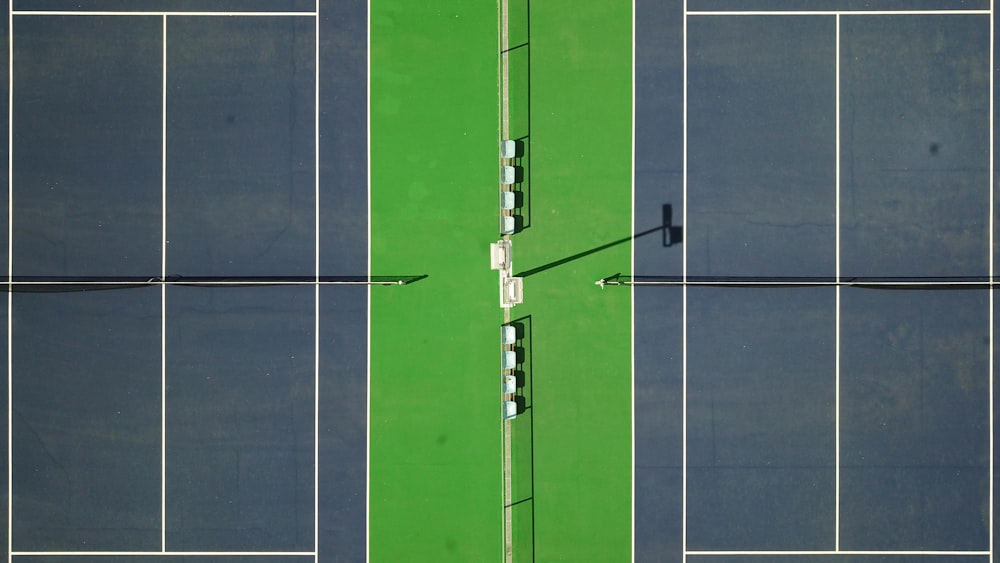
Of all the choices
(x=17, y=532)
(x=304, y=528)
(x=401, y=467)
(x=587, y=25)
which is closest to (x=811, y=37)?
(x=587, y=25)

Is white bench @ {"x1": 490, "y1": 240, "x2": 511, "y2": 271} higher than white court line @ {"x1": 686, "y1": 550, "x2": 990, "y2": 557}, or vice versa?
white bench @ {"x1": 490, "y1": 240, "x2": 511, "y2": 271}

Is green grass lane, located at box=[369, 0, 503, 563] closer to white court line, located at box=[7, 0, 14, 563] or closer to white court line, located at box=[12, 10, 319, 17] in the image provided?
white court line, located at box=[12, 10, 319, 17]

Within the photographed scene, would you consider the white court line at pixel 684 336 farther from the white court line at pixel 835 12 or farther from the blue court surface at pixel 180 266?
the blue court surface at pixel 180 266

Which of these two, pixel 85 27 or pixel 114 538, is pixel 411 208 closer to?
pixel 85 27

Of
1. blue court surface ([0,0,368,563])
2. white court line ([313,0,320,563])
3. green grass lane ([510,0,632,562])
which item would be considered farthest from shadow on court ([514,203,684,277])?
white court line ([313,0,320,563])

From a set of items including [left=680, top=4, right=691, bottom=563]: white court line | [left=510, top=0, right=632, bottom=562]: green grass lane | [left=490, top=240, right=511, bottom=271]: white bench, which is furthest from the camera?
[left=510, top=0, right=632, bottom=562]: green grass lane

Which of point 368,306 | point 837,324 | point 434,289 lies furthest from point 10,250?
point 837,324

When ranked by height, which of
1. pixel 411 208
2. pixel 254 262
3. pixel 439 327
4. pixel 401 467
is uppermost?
pixel 411 208
